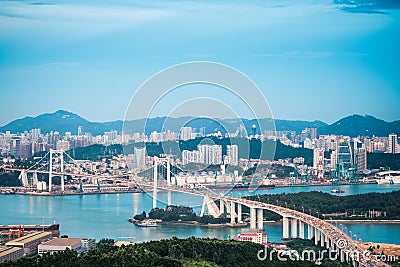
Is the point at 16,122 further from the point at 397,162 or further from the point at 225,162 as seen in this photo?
the point at 225,162

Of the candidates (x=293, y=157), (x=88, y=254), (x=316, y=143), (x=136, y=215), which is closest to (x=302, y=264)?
(x=88, y=254)

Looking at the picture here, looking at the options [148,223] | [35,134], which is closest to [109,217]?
[148,223]

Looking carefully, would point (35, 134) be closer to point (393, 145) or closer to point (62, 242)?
point (393, 145)

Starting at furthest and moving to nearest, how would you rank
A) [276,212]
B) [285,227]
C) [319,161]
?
[319,161] < [276,212] < [285,227]

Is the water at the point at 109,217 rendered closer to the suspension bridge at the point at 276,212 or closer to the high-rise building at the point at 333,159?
the suspension bridge at the point at 276,212

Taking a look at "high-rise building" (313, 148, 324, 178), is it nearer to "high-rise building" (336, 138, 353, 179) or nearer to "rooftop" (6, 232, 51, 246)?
"high-rise building" (336, 138, 353, 179)

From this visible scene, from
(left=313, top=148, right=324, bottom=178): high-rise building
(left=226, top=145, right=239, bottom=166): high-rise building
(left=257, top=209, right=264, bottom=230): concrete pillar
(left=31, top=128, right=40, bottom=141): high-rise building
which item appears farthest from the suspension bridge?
(left=31, top=128, right=40, bottom=141): high-rise building
